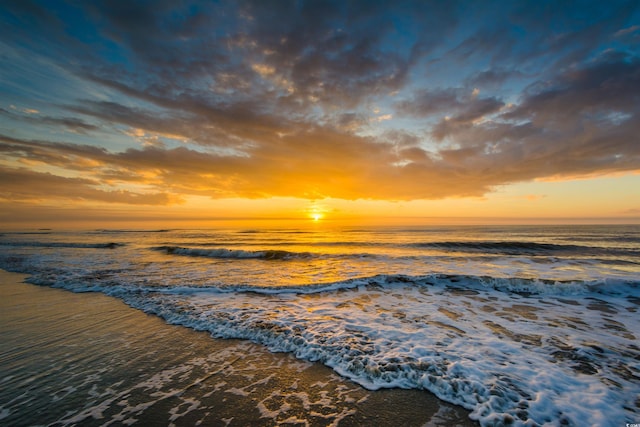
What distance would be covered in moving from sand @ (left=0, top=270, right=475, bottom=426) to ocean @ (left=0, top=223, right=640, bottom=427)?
1.89ft

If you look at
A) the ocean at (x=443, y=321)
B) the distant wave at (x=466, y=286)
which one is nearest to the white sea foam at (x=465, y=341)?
the ocean at (x=443, y=321)

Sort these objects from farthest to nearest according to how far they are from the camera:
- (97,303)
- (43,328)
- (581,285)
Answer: (581,285) < (97,303) < (43,328)

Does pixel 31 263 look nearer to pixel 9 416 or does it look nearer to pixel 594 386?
pixel 9 416

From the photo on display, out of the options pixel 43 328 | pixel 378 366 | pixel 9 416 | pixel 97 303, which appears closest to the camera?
pixel 9 416

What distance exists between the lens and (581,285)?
12477 millimetres

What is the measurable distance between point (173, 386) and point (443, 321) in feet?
25.7

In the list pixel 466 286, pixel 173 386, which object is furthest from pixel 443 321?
pixel 173 386

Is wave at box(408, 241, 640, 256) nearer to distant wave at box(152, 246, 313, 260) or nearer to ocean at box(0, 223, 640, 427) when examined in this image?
ocean at box(0, 223, 640, 427)

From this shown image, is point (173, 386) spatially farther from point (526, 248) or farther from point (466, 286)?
point (526, 248)

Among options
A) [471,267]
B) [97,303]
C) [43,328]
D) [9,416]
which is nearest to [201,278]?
[97,303]

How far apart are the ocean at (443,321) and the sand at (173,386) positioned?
22.7 inches

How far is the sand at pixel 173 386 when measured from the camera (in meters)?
4.15

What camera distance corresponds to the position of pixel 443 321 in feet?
27.7

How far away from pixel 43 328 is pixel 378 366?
9811 mm
